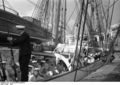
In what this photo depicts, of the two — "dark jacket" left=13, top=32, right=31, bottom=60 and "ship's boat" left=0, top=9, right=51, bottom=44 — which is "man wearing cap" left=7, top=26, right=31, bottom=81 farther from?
"ship's boat" left=0, top=9, right=51, bottom=44

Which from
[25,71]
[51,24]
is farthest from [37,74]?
[51,24]

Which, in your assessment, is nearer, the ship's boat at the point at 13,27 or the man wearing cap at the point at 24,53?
the man wearing cap at the point at 24,53

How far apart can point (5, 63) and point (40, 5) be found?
6.86 meters

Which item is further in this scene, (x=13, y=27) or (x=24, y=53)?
(x=13, y=27)

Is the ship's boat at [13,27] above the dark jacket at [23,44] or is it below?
above

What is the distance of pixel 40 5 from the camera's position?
8.91 metres

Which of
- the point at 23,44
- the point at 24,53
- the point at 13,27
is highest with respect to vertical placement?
the point at 13,27

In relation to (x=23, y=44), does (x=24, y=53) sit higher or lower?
lower

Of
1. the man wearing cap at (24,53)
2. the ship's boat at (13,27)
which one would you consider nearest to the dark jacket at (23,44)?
the man wearing cap at (24,53)

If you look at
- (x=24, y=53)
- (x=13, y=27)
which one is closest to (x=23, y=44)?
(x=24, y=53)

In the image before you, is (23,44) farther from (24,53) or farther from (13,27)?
(13,27)

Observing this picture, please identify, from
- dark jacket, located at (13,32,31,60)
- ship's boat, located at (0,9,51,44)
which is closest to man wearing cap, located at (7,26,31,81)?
dark jacket, located at (13,32,31,60)

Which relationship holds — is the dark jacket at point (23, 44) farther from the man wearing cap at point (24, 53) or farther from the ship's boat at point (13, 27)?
the ship's boat at point (13, 27)

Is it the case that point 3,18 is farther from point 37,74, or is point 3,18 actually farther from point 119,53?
point 119,53
